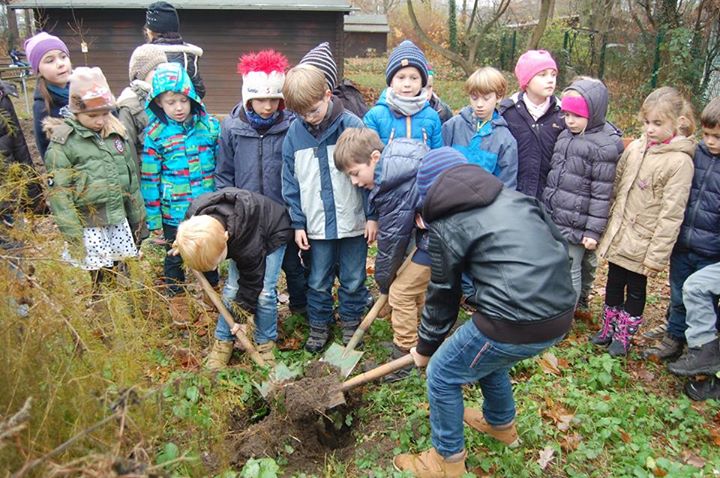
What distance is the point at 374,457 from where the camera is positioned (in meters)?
3.41

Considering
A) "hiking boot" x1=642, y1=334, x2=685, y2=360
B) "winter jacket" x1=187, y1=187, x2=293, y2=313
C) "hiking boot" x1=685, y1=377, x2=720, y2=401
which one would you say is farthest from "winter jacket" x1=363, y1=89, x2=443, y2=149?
"hiking boot" x1=685, y1=377, x2=720, y2=401

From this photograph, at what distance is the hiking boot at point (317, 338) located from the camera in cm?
459

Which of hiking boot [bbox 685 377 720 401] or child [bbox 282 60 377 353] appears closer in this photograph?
hiking boot [bbox 685 377 720 401]

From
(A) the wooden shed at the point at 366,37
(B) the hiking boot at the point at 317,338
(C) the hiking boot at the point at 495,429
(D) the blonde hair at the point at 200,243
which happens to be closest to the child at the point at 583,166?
(C) the hiking boot at the point at 495,429

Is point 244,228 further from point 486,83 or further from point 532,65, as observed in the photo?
point 532,65

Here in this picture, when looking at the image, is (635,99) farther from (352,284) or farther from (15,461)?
(15,461)

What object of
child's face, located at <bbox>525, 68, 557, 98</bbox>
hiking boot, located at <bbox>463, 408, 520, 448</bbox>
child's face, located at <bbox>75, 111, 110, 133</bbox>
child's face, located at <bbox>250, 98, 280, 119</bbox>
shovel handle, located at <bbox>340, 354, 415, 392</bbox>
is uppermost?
child's face, located at <bbox>525, 68, 557, 98</bbox>

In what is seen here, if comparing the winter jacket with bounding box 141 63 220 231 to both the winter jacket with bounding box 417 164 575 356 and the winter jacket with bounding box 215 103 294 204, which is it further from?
the winter jacket with bounding box 417 164 575 356

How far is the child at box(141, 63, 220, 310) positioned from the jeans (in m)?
3.64

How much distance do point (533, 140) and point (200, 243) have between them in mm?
2842

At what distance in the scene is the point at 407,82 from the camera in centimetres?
455

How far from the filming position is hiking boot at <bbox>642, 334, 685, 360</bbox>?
437cm

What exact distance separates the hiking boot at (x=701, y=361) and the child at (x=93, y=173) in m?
3.95

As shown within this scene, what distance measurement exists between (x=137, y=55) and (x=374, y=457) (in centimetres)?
401
